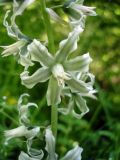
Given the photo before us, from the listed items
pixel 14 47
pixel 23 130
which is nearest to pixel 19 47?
pixel 14 47

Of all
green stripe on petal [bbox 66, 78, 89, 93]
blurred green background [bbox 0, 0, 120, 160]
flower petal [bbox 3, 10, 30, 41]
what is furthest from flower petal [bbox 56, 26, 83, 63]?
blurred green background [bbox 0, 0, 120, 160]

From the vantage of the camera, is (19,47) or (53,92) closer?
(53,92)

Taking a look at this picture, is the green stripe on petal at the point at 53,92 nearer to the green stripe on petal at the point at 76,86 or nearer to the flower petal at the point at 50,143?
the green stripe on petal at the point at 76,86

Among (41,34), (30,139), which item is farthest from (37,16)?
(30,139)

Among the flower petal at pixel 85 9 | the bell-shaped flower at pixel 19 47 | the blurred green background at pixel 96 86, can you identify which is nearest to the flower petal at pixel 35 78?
the bell-shaped flower at pixel 19 47

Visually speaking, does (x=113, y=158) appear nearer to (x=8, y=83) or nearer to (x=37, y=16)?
(x=8, y=83)

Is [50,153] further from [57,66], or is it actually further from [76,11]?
[76,11]
